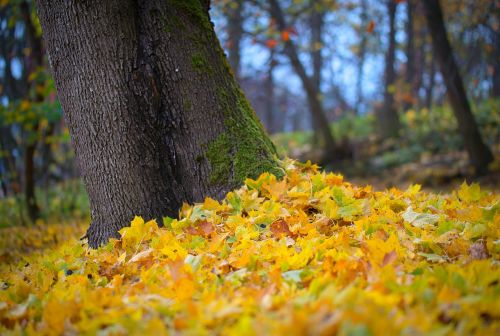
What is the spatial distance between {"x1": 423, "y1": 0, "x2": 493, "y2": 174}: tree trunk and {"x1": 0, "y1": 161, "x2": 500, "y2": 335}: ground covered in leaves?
5.31 meters

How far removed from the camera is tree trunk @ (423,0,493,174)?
752 cm

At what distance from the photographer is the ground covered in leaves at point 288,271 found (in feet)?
4.42

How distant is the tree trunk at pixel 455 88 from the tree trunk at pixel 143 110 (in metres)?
5.70

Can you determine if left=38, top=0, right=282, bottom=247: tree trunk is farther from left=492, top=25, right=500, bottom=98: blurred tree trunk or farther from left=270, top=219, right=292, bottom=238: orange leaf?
left=492, top=25, right=500, bottom=98: blurred tree trunk

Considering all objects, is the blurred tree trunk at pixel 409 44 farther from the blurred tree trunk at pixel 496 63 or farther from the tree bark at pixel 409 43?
the blurred tree trunk at pixel 496 63

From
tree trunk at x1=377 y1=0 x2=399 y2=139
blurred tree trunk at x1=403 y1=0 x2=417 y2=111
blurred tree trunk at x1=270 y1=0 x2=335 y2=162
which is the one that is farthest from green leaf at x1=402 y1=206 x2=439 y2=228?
blurred tree trunk at x1=403 y1=0 x2=417 y2=111

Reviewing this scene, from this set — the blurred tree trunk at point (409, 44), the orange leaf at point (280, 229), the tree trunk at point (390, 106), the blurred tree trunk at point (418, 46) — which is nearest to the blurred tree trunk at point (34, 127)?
the orange leaf at point (280, 229)

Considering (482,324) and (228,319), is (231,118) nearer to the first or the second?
(228,319)

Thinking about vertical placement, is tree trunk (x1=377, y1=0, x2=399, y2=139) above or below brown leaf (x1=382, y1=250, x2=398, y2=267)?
above

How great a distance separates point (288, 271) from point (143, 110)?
1718mm

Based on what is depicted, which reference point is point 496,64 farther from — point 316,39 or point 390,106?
point 316,39

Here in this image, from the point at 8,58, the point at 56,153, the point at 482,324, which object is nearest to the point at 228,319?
the point at 482,324

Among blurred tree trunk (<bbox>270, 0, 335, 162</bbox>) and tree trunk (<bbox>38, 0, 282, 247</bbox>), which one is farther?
blurred tree trunk (<bbox>270, 0, 335, 162</bbox>)

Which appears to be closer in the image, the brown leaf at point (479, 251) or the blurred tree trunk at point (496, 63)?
the brown leaf at point (479, 251)
